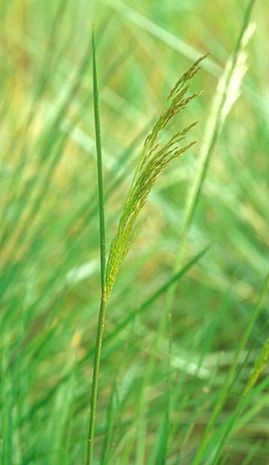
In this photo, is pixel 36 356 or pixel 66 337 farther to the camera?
pixel 66 337

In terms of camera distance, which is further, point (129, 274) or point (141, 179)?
point (129, 274)

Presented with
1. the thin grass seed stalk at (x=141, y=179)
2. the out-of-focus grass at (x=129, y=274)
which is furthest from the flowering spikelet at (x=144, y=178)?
the out-of-focus grass at (x=129, y=274)

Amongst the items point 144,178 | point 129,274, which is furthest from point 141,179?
point 129,274

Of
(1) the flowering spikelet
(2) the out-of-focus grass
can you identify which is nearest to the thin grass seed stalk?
(1) the flowering spikelet

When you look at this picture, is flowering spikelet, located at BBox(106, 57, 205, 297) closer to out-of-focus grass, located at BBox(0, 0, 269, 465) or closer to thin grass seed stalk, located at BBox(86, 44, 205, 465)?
thin grass seed stalk, located at BBox(86, 44, 205, 465)

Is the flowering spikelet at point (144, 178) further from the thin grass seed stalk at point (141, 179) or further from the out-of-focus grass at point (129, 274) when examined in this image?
the out-of-focus grass at point (129, 274)

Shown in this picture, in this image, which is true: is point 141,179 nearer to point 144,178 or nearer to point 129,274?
point 144,178

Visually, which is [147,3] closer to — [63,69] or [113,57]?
[113,57]

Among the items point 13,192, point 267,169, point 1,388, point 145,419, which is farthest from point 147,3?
point 1,388
